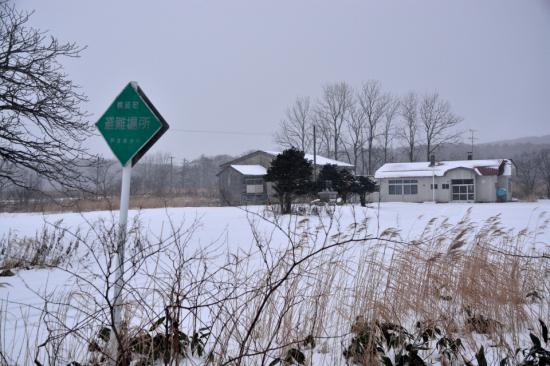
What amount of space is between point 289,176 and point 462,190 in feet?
74.8

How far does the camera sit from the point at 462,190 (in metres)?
34.6

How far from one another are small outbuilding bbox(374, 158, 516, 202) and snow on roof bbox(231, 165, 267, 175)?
11.6m

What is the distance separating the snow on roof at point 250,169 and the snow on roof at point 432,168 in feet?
37.8

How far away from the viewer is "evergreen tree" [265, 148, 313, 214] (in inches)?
740

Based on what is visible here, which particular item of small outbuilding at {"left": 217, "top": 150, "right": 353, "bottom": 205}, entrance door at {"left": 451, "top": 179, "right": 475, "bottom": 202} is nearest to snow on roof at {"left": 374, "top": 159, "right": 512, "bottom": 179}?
entrance door at {"left": 451, "top": 179, "right": 475, "bottom": 202}

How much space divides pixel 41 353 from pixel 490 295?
14.3ft

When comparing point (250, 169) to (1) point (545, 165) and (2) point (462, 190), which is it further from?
(1) point (545, 165)

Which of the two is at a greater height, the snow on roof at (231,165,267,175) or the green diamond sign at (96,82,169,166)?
the snow on roof at (231,165,267,175)

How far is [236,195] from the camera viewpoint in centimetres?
3309

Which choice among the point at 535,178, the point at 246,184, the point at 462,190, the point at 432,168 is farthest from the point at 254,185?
the point at 535,178

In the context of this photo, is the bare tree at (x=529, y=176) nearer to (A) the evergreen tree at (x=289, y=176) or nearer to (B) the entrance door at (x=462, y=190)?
(B) the entrance door at (x=462, y=190)

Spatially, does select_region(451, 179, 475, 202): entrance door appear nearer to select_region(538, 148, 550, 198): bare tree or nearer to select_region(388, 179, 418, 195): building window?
select_region(388, 179, 418, 195): building window

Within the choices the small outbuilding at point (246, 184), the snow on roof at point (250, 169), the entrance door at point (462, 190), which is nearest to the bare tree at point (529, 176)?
the entrance door at point (462, 190)

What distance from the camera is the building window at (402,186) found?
3619cm
